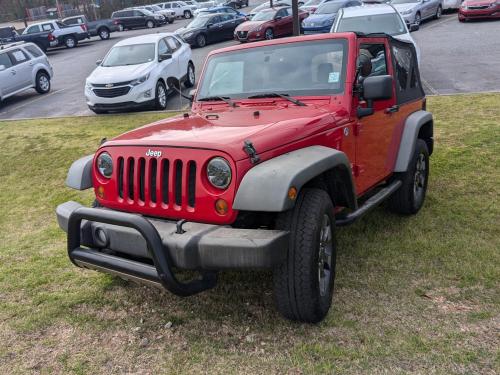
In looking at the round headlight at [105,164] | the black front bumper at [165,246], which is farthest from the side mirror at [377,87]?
the round headlight at [105,164]

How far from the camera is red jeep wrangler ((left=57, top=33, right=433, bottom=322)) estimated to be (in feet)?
9.75

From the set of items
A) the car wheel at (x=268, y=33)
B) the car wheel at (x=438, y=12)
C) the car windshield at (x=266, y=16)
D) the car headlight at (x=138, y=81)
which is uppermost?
the car headlight at (x=138, y=81)

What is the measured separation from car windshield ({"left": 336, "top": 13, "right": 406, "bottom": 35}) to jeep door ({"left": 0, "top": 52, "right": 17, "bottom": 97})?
9.45m

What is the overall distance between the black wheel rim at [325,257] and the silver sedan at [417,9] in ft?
58.1

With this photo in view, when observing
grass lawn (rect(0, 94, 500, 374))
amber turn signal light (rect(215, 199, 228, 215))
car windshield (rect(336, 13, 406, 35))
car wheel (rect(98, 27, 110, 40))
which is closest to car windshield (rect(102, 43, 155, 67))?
car windshield (rect(336, 13, 406, 35))

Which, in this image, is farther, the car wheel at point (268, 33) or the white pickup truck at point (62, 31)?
the white pickup truck at point (62, 31)

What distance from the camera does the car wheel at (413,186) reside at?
16.0ft

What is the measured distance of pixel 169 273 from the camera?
2.96m

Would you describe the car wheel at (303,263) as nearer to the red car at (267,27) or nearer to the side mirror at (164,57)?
the side mirror at (164,57)

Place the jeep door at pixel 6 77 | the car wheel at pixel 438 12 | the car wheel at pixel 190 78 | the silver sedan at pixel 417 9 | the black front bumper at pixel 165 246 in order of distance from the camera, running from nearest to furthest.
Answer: the black front bumper at pixel 165 246
the car wheel at pixel 190 78
the jeep door at pixel 6 77
the silver sedan at pixel 417 9
the car wheel at pixel 438 12

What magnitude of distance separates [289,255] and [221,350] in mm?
754

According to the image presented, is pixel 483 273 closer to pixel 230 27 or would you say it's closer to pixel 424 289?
pixel 424 289

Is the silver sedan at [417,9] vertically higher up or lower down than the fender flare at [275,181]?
lower down

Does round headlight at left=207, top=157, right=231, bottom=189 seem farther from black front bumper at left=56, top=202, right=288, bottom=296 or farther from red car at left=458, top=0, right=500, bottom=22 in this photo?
red car at left=458, top=0, right=500, bottom=22
